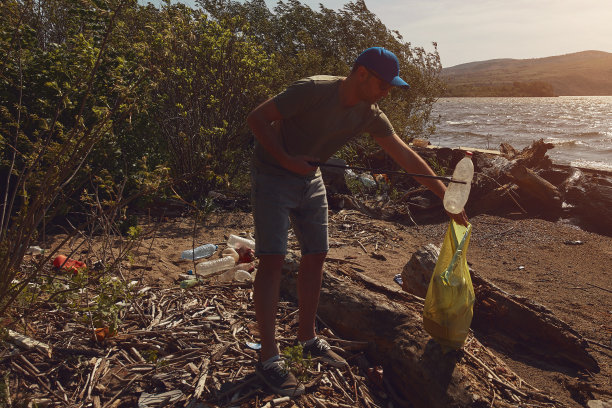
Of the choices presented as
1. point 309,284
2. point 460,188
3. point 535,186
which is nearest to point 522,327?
point 460,188

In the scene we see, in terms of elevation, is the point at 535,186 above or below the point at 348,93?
below

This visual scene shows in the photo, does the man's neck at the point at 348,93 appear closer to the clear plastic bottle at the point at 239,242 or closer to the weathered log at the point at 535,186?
the clear plastic bottle at the point at 239,242

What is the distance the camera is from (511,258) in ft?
21.5

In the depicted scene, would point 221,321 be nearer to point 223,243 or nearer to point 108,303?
point 108,303

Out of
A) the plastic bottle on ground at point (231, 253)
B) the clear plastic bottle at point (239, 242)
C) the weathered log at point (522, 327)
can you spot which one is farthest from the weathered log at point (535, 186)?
the plastic bottle on ground at point (231, 253)

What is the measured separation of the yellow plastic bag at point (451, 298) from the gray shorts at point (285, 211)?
0.80 metres

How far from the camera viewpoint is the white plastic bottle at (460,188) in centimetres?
291

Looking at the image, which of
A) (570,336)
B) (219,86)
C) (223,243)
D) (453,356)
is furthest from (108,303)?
(219,86)

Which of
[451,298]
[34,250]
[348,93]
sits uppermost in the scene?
[348,93]

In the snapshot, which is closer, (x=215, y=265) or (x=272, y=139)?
(x=272, y=139)

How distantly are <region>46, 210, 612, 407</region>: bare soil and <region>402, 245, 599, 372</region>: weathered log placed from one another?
11 centimetres

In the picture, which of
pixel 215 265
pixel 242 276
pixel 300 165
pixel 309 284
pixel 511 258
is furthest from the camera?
pixel 511 258

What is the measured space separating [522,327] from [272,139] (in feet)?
9.57

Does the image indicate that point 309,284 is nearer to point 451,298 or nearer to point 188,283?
point 451,298
